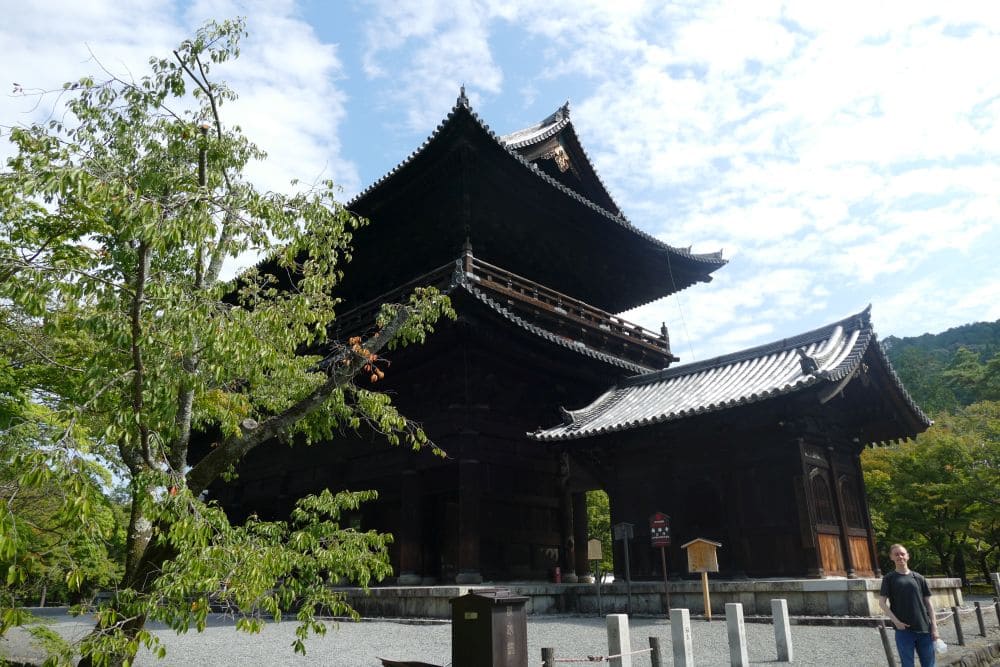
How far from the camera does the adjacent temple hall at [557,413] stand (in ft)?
37.6

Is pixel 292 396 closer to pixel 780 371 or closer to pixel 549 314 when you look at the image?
pixel 549 314

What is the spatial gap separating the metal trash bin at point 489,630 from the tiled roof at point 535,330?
21.3 ft

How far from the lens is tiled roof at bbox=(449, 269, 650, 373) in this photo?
1198cm

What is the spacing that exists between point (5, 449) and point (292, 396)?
106 inches

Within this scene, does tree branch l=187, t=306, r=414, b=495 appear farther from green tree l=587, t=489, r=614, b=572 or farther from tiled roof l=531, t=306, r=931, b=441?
green tree l=587, t=489, r=614, b=572

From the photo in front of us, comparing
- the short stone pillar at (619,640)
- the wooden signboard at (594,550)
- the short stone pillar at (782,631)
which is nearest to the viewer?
the short stone pillar at (619,640)

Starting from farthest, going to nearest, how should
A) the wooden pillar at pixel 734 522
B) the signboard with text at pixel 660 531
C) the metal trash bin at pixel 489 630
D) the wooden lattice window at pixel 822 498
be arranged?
the wooden pillar at pixel 734 522
the wooden lattice window at pixel 822 498
the signboard with text at pixel 660 531
the metal trash bin at pixel 489 630

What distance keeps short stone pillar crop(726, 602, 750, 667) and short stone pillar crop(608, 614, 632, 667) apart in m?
1.52

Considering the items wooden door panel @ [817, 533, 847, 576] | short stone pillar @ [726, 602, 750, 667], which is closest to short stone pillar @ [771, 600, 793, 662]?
Answer: short stone pillar @ [726, 602, 750, 667]

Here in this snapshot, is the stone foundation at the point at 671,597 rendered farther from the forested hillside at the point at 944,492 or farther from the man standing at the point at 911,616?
the forested hillside at the point at 944,492

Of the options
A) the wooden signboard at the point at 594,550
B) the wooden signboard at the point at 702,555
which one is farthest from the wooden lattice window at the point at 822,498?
the wooden signboard at the point at 594,550

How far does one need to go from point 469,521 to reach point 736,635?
264 inches

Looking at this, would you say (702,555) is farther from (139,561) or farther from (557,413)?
(139,561)

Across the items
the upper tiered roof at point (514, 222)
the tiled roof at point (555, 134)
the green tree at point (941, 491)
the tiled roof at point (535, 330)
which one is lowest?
the green tree at point (941, 491)
